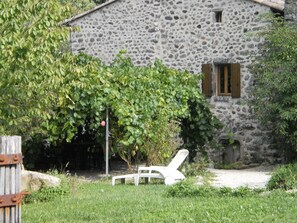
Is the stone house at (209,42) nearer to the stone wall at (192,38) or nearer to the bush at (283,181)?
the stone wall at (192,38)

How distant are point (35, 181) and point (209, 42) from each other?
373 inches

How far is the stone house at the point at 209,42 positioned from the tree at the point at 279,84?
717 millimetres

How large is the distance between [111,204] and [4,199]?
3.87 m

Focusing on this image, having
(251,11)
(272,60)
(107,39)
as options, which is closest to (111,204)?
(272,60)

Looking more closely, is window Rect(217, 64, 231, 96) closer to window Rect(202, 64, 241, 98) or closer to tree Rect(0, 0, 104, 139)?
window Rect(202, 64, 241, 98)

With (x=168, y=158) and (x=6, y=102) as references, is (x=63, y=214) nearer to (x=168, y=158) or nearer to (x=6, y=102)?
(x=6, y=102)

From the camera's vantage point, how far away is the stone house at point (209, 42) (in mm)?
18594

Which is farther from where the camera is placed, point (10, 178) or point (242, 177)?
point (242, 177)

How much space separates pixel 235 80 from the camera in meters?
18.6

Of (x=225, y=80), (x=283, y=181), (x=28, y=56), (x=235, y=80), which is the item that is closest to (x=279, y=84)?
(x=235, y=80)

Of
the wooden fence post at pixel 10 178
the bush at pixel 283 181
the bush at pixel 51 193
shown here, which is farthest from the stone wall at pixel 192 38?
the wooden fence post at pixel 10 178

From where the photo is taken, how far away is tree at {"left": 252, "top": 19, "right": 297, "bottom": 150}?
16281mm

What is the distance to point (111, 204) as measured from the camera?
32.2 ft

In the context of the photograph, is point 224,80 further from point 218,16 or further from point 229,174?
point 229,174
